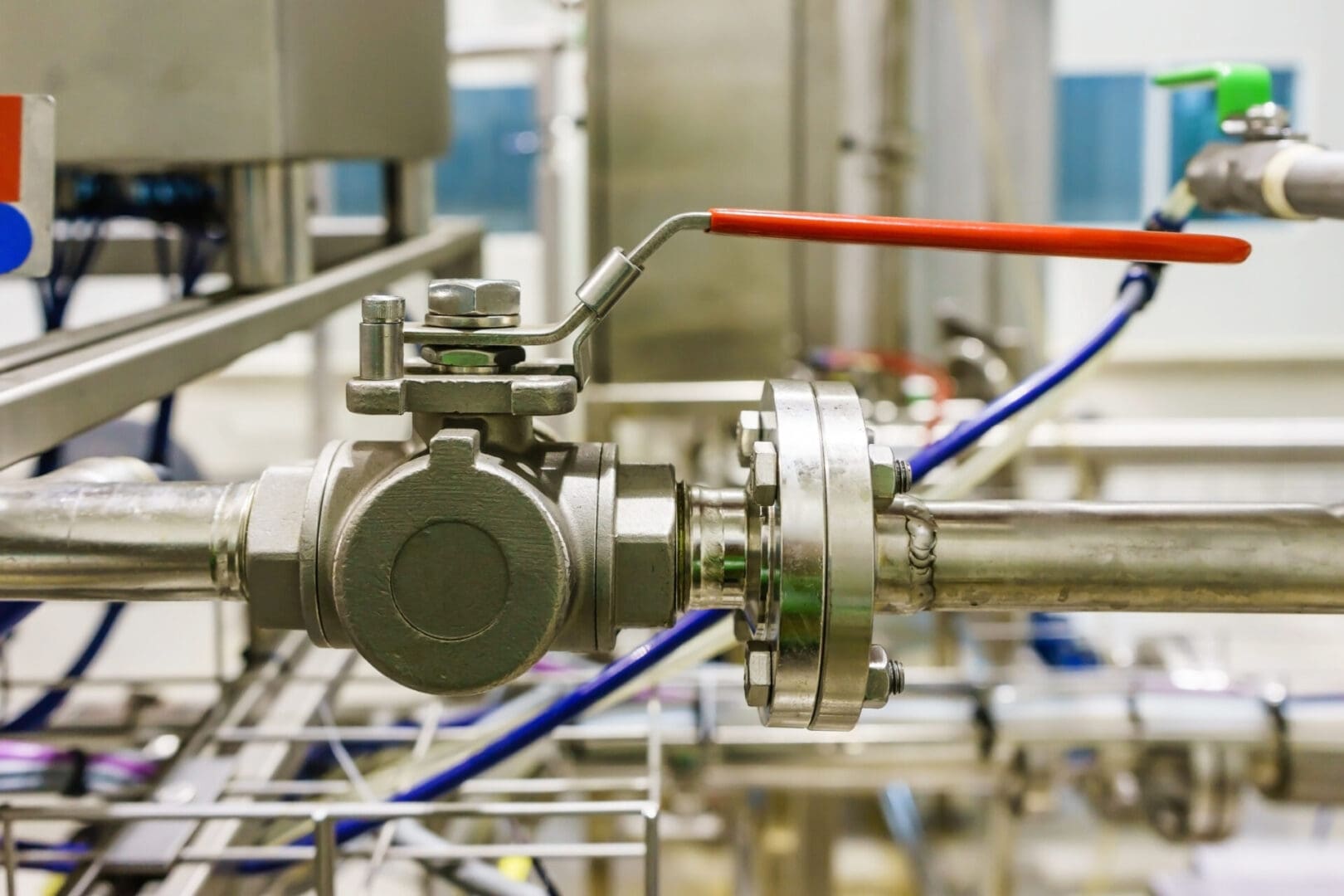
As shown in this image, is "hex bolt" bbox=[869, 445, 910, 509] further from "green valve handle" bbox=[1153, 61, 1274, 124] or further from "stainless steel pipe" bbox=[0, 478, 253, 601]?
"green valve handle" bbox=[1153, 61, 1274, 124]

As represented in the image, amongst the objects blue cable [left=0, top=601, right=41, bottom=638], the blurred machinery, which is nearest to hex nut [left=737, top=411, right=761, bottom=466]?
the blurred machinery

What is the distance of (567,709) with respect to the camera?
526mm

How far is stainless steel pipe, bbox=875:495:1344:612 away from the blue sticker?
1.08 ft

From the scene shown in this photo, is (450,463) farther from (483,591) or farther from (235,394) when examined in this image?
(235,394)

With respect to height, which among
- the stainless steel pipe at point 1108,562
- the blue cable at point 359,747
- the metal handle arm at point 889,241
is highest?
the metal handle arm at point 889,241

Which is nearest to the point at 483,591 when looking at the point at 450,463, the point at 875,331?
the point at 450,463

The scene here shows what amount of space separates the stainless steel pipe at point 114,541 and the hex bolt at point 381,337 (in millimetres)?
69

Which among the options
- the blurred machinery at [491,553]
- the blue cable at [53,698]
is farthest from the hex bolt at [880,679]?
the blue cable at [53,698]

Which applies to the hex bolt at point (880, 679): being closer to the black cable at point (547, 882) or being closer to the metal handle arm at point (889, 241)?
the metal handle arm at point (889, 241)

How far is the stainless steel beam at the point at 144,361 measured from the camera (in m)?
0.44

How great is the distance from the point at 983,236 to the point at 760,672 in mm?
168

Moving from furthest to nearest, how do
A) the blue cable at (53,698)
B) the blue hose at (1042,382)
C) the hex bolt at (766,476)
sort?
the blue cable at (53,698) < the blue hose at (1042,382) < the hex bolt at (766,476)

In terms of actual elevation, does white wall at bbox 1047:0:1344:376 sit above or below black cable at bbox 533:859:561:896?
above

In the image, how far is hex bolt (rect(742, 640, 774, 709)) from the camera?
0.37 metres
